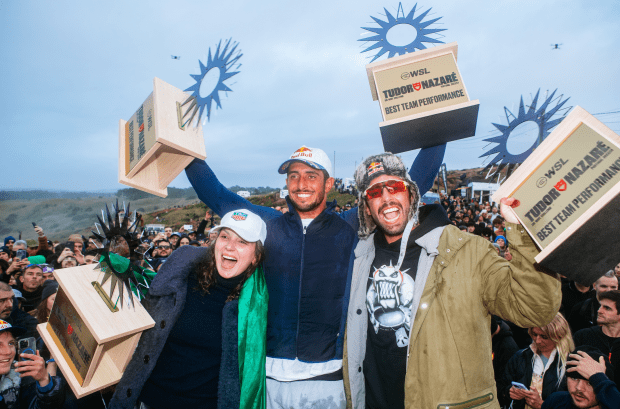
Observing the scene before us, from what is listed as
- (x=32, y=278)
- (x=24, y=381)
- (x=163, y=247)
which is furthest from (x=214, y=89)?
(x=163, y=247)

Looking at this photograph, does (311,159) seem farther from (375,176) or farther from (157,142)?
(157,142)

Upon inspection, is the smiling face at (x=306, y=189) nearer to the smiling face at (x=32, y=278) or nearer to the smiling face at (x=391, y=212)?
the smiling face at (x=391, y=212)

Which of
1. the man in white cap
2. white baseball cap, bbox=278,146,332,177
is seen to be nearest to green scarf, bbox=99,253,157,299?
the man in white cap

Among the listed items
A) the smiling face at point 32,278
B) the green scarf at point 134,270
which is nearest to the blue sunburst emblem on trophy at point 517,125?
the green scarf at point 134,270

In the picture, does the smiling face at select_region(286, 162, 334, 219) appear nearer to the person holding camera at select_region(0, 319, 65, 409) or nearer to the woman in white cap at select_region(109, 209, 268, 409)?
the woman in white cap at select_region(109, 209, 268, 409)

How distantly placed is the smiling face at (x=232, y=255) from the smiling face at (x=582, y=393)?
269cm

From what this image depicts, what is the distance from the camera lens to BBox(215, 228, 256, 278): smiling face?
244 cm

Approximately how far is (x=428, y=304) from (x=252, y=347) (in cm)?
124

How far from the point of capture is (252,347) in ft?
7.66

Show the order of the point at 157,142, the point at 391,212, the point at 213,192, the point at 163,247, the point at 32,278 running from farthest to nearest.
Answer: the point at 163,247, the point at 32,278, the point at 213,192, the point at 391,212, the point at 157,142

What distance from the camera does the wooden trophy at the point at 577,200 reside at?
148cm

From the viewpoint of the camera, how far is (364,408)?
7.45 ft

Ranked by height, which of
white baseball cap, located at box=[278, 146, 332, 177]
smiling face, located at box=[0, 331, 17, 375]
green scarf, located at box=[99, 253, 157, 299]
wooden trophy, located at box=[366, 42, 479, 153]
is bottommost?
smiling face, located at box=[0, 331, 17, 375]

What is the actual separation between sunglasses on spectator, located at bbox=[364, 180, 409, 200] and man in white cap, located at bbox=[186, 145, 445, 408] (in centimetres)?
43
